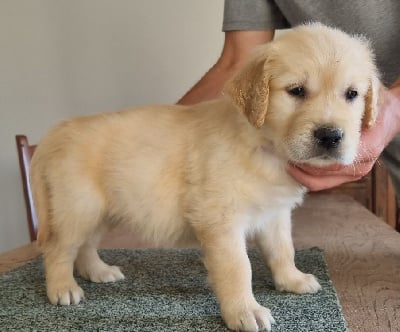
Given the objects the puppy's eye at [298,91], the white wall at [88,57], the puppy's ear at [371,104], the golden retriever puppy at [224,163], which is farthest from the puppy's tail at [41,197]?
the white wall at [88,57]

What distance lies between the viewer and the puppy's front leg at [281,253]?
136 cm

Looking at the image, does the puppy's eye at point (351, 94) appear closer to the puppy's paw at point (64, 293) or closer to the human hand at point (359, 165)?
the human hand at point (359, 165)

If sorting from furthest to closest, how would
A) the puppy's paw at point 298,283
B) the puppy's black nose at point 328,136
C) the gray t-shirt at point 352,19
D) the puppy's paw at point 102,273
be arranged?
1. the gray t-shirt at point 352,19
2. the puppy's paw at point 102,273
3. the puppy's paw at point 298,283
4. the puppy's black nose at point 328,136

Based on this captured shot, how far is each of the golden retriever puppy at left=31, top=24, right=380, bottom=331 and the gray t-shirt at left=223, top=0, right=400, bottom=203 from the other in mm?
458

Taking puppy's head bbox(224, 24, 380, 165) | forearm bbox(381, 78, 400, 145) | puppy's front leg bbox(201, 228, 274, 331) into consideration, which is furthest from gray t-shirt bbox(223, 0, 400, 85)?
puppy's front leg bbox(201, 228, 274, 331)

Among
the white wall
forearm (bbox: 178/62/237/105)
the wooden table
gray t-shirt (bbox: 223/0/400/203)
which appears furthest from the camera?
the white wall

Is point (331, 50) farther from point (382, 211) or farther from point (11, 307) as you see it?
point (382, 211)

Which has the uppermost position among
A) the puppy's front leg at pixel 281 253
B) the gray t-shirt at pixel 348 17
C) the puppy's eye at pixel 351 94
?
the gray t-shirt at pixel 348 17

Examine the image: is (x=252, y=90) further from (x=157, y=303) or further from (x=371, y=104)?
(x=157, y=303)

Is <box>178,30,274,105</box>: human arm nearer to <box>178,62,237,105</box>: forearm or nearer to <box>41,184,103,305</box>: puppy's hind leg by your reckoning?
<box>178,62,237,105</box>: forearm

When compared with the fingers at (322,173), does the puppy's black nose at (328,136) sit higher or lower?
higher

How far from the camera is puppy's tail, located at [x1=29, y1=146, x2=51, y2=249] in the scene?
1406 millimetres

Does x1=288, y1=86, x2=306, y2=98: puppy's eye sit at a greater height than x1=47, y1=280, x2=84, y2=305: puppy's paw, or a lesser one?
greater

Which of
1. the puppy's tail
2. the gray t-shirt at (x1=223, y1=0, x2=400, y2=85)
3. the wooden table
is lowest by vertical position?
the wooden table
